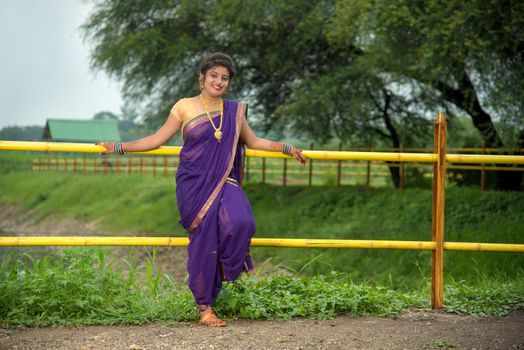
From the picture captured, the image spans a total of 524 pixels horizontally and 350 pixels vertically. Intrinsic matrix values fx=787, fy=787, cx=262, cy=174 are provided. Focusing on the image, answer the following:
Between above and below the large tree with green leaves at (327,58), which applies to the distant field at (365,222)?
below

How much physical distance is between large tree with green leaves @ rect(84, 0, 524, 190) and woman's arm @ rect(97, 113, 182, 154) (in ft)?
27.6

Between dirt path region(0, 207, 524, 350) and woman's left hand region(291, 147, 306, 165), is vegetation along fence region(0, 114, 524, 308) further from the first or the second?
dirt path region(0, 207, 524, 350)

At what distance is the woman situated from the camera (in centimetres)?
483

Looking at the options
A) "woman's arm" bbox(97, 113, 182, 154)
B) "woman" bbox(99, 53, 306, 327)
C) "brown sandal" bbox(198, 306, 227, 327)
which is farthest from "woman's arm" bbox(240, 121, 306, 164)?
"brown sandal" bbox(198, 306, 227, 327)

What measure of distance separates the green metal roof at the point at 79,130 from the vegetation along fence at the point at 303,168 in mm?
2555

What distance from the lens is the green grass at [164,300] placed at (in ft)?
16.5

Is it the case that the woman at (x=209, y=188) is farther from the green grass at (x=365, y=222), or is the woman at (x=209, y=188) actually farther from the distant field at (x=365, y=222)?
the distant field at (x=365, y=222)

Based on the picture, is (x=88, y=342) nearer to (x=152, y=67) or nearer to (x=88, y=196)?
(x=152, y=67)

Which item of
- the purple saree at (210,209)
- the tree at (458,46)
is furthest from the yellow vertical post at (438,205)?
the tree at (458,46)

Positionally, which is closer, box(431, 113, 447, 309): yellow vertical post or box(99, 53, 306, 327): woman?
box(99, 53, 306, 327): woman

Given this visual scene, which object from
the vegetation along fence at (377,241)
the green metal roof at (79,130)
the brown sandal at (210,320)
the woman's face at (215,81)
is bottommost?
the brown sandal at (210,320)

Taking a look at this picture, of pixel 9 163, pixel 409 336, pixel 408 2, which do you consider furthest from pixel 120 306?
pixel 9 163

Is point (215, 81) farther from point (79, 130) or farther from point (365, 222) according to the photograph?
point (79, 130)

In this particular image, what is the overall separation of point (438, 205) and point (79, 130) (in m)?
42.3
